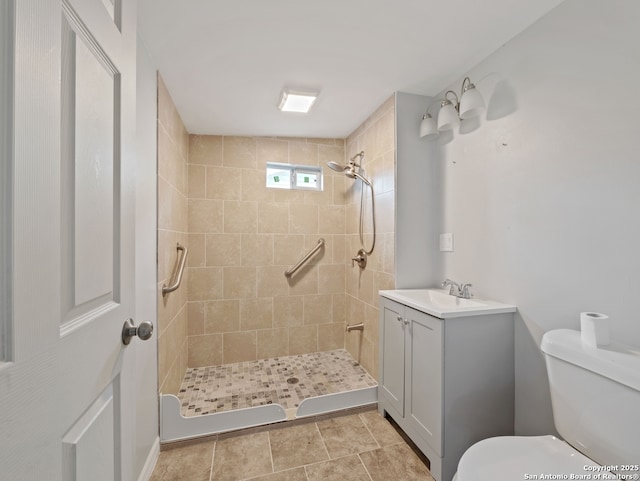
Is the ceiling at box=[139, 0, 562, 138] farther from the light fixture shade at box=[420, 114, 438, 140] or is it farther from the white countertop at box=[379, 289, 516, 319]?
the white countertop at box=[379, 289, 516, 319]

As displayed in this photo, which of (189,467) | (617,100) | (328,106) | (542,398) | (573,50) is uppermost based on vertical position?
(328,106)

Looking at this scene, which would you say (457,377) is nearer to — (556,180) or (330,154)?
(556,180)

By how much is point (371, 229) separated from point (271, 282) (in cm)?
110

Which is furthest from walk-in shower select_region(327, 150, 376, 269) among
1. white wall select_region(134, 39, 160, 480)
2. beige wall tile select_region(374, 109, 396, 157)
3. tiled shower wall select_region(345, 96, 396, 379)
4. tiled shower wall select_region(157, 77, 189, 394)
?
white wall select_region(134, 39, 160, 480)

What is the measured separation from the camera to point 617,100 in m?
1.09

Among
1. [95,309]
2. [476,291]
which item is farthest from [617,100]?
[95,309]

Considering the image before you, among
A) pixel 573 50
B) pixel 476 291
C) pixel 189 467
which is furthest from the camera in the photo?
pixel 476 291

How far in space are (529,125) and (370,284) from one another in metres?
1.50

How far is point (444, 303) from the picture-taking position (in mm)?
1737

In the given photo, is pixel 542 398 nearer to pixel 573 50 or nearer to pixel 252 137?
pixel 573 50

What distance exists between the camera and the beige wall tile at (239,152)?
8.68 feet

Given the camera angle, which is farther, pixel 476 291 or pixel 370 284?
pixel 370 284

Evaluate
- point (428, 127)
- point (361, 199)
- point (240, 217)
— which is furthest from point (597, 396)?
point (240, 217)

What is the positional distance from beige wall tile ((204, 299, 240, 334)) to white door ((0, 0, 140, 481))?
1.81 m
